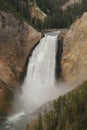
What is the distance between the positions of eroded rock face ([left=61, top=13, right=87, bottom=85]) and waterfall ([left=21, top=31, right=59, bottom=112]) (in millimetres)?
3739

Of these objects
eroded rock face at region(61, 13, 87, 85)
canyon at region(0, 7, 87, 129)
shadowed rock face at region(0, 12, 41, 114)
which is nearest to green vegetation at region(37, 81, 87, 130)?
canyon at region(0, 7, 87, 129)

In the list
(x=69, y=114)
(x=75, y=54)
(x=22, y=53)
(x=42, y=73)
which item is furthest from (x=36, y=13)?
(x=69, y=114)

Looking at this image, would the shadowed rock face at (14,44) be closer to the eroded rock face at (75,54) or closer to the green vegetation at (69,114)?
the eroded rock face at (75,54)

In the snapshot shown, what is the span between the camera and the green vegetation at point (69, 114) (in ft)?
189

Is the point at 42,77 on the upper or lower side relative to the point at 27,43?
lower

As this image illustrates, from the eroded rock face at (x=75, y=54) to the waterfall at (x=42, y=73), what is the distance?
3739 mm

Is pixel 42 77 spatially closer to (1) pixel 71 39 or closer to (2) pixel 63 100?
(1) pixel 71 39

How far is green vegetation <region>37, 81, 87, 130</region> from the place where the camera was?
57.8 metres

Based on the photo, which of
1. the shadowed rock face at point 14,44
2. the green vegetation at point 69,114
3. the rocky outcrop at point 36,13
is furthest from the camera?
the rocky outcrop at point 36,13

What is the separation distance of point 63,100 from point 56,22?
59682 millimetres

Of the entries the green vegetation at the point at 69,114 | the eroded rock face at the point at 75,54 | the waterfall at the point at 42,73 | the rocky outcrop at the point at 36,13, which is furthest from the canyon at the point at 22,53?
the rocky outcrop at the point at 36,13

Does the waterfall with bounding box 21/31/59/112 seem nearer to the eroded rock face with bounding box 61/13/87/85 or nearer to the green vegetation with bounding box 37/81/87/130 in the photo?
the eroded rock face with bounding box 61/13/87/85

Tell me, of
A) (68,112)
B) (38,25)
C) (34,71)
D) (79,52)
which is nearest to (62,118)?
(68,112)

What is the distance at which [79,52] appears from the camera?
8062 cm
